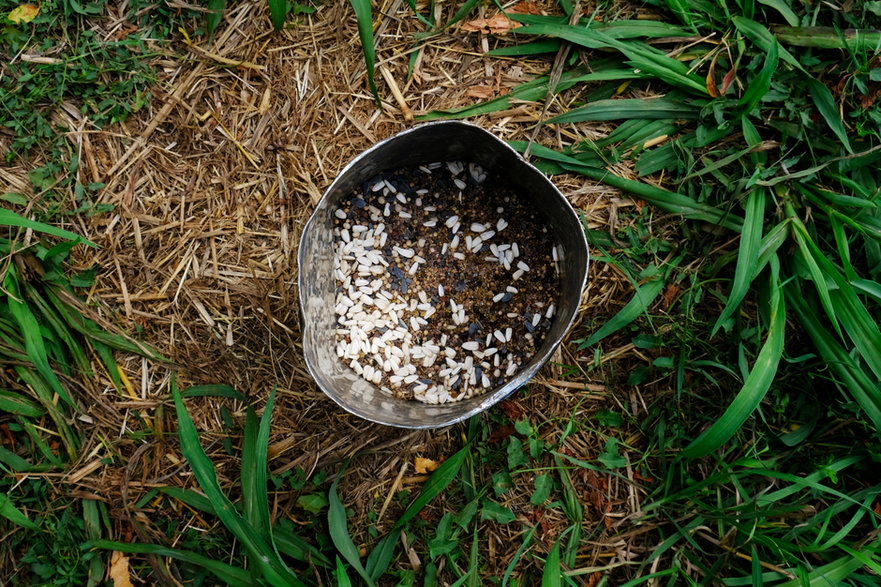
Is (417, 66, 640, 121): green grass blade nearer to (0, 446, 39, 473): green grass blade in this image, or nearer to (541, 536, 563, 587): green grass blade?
Answer: (541, 536, 563, 587): green grass blade

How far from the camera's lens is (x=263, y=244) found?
1.44 meters

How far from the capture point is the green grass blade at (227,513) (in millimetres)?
1225

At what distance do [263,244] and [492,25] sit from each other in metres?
0.74

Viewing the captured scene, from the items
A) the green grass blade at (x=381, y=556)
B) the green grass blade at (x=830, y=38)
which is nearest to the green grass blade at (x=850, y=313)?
the green grass blade at (x=830, y=38)

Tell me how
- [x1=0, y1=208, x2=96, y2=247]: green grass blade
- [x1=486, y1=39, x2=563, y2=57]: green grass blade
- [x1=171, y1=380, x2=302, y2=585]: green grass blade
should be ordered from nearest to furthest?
[x1=171, y1=380, x2=302, y2=585]: green grass blade < [x1=0, y1=208, x2=96, y2=247]: green grass blade < [x1=486, y1=39, x2=563, y2=57]: green grass blade

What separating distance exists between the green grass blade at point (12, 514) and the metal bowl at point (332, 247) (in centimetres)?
80

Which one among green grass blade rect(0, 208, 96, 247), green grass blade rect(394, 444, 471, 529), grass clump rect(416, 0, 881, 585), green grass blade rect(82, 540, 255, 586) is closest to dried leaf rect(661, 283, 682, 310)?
grass clump rect(416, 0, 881, 585)

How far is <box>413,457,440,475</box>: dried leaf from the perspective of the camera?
56.7 inches

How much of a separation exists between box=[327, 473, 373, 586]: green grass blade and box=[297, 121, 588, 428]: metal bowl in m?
0.23

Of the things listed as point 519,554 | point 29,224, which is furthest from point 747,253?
point 29,224

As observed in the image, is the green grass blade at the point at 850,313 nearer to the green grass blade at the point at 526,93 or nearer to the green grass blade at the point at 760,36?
the green grass blade at the point at 760,36

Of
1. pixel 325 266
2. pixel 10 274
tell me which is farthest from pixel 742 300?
pixel 10 274

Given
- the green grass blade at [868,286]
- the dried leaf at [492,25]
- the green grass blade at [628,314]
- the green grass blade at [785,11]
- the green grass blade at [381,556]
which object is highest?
the green grass blade at [785,11]

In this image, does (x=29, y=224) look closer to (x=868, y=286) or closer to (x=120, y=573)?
(x=120, y=573)
